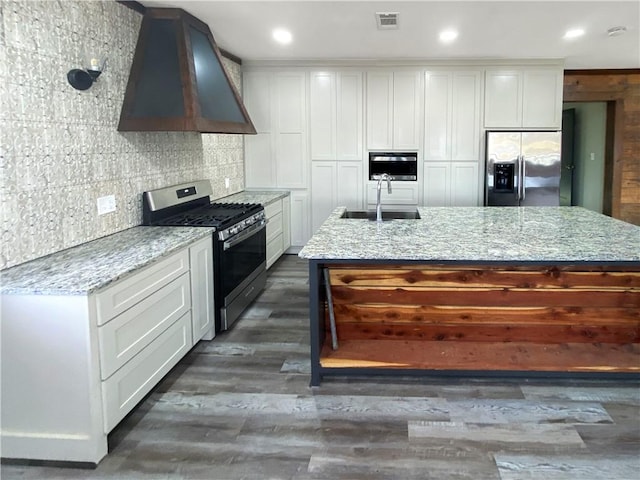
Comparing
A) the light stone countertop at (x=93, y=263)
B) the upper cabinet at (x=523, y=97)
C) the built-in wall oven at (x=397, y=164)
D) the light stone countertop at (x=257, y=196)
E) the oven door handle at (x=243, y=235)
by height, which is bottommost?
the oven door handle at (x=243, y=235)

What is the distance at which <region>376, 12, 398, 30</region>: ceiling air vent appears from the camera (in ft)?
13.6

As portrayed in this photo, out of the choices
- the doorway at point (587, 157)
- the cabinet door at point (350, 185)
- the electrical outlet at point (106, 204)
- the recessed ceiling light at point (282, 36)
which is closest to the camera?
the electrical outlet at point (106, 204)

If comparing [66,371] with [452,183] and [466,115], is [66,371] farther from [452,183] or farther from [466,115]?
[466,115]

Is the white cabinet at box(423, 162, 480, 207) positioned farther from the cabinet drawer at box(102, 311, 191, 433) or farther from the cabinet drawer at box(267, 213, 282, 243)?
the cabinet drawer at box(102, 311, 191, 433)

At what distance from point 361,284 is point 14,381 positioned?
1.81 m

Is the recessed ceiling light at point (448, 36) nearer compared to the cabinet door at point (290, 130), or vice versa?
the recessed ceiling light at point (448, 36)

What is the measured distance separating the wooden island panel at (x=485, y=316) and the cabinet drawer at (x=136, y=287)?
2.98ft

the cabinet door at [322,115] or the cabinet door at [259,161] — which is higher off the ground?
the cabinet door at [322,115]

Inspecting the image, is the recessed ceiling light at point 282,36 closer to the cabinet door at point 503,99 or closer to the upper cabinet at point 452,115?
the upper cabinet at point 452,115

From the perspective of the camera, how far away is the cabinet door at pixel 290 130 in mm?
6449

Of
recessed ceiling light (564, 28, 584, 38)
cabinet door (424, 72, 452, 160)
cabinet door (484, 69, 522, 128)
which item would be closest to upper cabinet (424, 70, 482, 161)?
cabinet door (424, 72, 452, 160)

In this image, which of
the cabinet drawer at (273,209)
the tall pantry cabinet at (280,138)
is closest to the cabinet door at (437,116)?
the tall pantry cabinet at (280,138)

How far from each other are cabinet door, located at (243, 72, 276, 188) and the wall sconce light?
3.44 meters

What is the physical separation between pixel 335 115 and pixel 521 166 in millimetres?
2227
